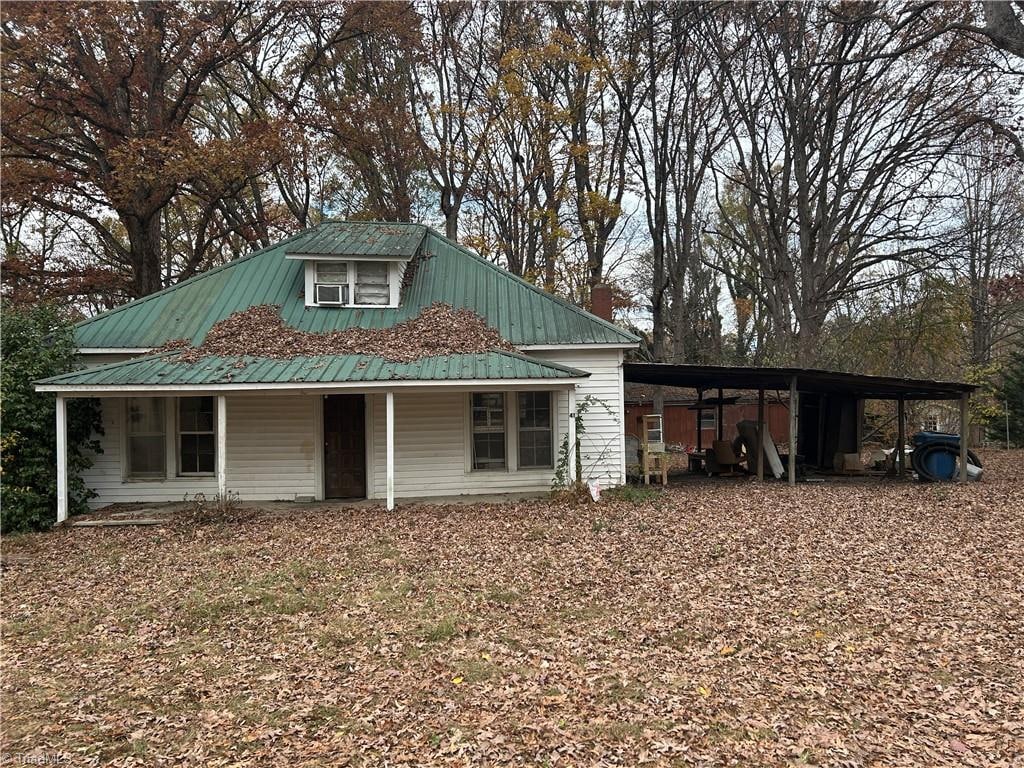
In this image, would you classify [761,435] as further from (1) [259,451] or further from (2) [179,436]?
(2) [179,436]

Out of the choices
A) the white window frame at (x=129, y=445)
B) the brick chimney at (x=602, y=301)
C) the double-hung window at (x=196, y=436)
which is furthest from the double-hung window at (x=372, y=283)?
the brick chimney at (x=602, y=301)

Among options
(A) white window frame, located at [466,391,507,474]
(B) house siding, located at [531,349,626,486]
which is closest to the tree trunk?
(A) white window frame, located at [466,391,507,474]

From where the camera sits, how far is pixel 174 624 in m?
5.84

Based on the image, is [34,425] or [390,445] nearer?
[34,425]

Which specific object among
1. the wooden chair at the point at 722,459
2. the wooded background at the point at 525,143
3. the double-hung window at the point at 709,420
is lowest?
the wooden chair at the point at 722,459

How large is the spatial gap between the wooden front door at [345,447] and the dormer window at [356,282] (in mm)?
2301

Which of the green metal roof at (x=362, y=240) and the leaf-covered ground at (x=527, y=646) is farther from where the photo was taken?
the green metal roof at (x=362, y=240)

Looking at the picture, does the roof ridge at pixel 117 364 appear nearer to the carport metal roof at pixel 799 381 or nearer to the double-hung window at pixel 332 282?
the double-hung window at pixel 332 282

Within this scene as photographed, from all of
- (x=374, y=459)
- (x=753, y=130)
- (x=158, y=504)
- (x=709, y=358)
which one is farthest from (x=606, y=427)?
(x=709, y=358)

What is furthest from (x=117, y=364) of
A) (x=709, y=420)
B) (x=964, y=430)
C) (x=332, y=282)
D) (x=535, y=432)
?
(x=709, y=420)

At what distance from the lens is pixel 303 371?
11.0 metres

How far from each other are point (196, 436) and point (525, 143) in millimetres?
17177

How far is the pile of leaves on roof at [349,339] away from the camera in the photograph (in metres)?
12.0

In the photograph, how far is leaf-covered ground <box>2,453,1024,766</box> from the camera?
3775mm
